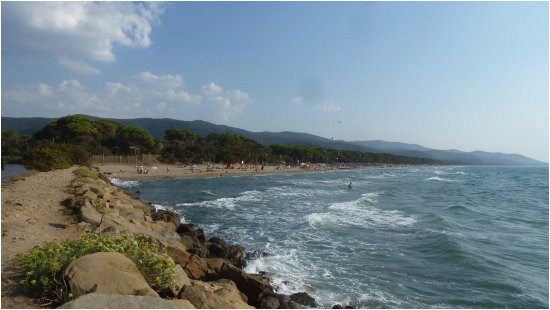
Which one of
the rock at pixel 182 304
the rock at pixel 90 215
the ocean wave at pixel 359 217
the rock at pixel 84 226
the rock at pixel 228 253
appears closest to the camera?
the rock at pixel 182 304

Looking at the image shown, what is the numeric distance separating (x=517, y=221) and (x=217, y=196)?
21812 millimetres

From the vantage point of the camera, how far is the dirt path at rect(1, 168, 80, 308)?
19.3 ft

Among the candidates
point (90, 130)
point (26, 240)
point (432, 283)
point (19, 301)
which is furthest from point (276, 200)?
point (90, 130)

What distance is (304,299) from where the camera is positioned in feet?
32.7

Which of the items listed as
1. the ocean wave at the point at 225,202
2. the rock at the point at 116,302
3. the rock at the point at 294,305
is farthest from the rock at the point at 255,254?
the ocean wave at the point at 225,202

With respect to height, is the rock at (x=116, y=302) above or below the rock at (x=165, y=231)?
above

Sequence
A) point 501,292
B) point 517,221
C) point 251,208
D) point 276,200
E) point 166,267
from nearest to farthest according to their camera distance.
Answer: point 166,267 < point 501,292 < point 517,221 < point 251,208 < point 276,200

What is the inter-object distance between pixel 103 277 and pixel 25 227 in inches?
236

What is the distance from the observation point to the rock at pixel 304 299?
9.88 metres

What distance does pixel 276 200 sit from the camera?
31.3 meters

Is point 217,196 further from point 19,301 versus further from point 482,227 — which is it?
point 19,301

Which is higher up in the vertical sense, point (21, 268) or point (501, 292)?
point (21, 268)

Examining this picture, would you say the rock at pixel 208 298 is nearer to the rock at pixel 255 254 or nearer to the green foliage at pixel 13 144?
the rock at pixel 255 254

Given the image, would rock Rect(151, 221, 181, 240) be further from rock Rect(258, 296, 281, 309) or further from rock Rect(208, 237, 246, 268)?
rock Rect(258, 296, 281, 309)
